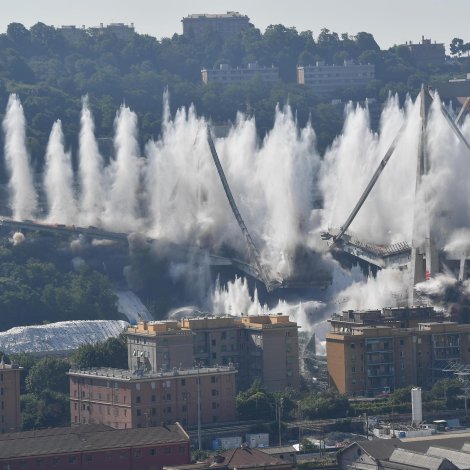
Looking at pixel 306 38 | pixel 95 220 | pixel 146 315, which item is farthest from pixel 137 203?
pixel 306 38

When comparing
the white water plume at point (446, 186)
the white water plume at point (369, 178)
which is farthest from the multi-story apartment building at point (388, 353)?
the white water plume at point (369, 178)

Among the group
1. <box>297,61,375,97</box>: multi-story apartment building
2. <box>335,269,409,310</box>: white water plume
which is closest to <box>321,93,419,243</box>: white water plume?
<box>335,269,409,310</box>: white water plume

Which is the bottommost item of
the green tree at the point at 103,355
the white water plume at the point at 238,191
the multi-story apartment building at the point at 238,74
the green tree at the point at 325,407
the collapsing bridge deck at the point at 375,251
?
the green tree at the point at 325,407

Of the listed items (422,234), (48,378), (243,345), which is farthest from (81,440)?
(422,234)

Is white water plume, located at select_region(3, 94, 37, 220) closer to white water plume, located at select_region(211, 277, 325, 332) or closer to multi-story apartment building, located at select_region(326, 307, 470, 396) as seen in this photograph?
white water plume, located at select_region(211, 277, 325, 332)

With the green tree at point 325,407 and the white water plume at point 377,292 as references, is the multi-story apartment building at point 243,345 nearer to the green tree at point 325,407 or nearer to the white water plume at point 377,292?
the green tree at point 325,407

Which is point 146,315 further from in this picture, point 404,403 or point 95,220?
point 404,403
